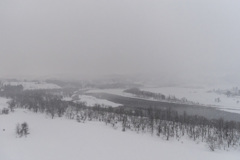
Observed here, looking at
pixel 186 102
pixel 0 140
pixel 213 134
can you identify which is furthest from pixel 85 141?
pixel 186 102

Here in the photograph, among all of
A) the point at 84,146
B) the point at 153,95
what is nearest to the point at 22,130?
the point at 84,146

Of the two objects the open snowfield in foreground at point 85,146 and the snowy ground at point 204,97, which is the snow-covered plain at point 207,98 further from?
the open snowfield in foreground at point 85,146

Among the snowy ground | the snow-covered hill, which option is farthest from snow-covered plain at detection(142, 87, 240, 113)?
the snow-covered hill

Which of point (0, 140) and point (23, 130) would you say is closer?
point (0, 140)

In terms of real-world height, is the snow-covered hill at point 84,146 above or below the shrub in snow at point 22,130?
below

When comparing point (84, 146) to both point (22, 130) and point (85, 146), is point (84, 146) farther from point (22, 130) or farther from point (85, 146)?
point (22, 130)

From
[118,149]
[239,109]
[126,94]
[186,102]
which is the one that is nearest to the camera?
[118,149]

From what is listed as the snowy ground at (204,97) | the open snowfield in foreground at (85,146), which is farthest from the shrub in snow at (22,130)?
the snowy ground at (204,97)

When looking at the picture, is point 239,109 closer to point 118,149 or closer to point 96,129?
point 96,129
